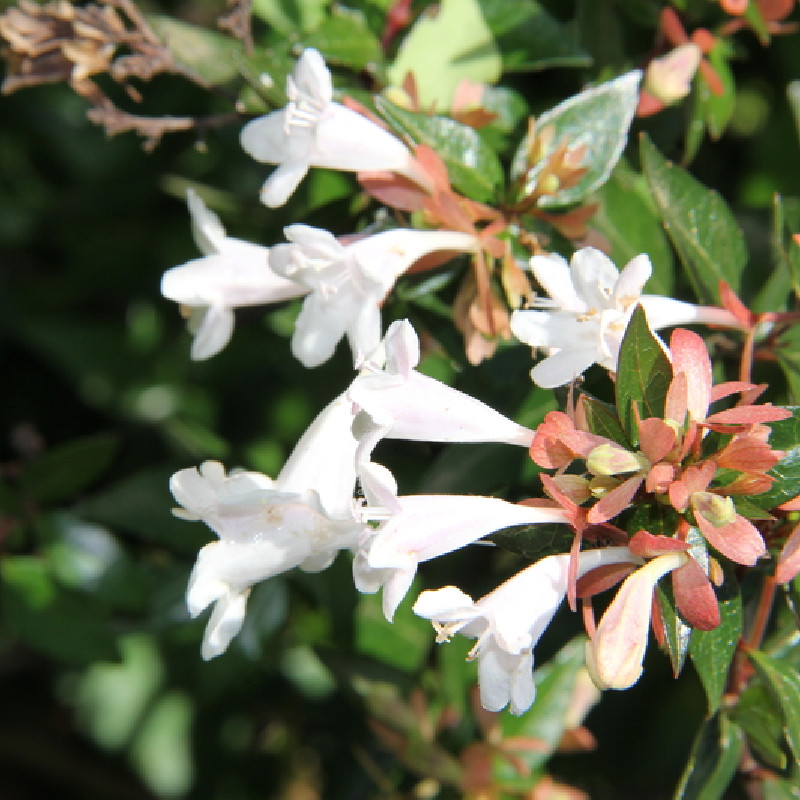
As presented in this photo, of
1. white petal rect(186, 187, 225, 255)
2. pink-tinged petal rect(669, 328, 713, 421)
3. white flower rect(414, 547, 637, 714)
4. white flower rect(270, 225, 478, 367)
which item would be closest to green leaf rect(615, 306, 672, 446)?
pink-tinged petal rect(669, 328, 713, 421)

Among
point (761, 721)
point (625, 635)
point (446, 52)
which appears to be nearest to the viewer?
point (625, 635)

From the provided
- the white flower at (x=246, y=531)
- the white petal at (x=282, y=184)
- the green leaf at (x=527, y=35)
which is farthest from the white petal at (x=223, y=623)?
the green leaf at (x=527, y=35)

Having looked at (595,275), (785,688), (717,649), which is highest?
(595,275)

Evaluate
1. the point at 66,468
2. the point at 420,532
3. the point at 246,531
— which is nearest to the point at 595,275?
the point at 420,532

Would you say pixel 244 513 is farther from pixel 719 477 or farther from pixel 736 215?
pixel 736 215

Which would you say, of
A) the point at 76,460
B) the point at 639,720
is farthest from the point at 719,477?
the point at 76,460

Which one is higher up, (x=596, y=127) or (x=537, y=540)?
(x=596, y=127)

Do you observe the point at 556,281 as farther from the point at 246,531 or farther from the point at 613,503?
the point at 246,531

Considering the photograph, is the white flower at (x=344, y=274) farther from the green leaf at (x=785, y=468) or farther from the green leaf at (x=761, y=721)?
the green leaf at (x=761, y=721)
